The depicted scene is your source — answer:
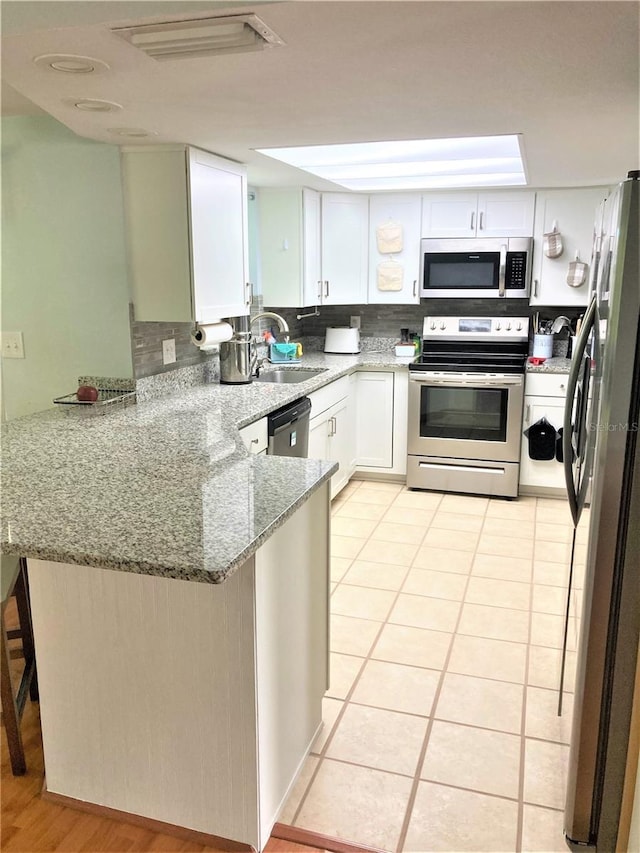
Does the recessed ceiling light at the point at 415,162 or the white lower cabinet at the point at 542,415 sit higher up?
the recessed ceiling light at the point at 415,162

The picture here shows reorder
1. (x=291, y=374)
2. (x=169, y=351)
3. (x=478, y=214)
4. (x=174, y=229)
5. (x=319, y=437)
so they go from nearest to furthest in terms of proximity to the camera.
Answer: (x=174, y=229), (x=169, y=351), (x=319, y=437), (x=291, y=374), (x=478, y=214)

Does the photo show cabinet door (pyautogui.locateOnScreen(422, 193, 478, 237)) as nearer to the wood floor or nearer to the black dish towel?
the black dish towel

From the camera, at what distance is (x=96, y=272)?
3.17m

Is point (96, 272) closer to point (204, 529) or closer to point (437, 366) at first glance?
point (204, 529)

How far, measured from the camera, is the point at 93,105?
226 cm

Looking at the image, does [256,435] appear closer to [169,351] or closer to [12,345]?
[169,351]

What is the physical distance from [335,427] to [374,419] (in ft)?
1.71

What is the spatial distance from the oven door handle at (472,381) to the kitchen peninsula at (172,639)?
269 centimetres

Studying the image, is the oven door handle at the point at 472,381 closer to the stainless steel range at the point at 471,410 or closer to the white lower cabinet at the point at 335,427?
the stainless steel range at the point at 471,410

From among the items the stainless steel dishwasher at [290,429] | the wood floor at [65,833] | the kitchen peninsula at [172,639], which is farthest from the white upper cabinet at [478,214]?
the wood floor at [65,833]

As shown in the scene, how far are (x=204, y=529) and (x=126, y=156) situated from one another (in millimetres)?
2117

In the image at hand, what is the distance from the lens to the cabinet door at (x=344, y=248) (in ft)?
16.0

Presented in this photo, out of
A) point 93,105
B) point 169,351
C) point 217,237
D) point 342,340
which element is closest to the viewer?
point 93,105

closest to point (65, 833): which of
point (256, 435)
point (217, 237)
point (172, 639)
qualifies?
point (172, 639)
